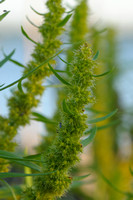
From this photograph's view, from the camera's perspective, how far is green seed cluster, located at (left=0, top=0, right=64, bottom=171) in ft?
1.42

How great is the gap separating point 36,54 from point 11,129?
0.45 ft

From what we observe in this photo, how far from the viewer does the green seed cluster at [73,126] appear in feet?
1.12

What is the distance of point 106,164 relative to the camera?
1518 millimetres

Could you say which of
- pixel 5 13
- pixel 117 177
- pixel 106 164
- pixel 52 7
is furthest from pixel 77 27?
pixel 106 164

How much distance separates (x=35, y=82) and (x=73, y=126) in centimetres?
16

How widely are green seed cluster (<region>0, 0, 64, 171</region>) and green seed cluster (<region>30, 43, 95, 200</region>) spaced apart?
0.30 feet

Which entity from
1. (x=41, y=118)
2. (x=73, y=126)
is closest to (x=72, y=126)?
(x=73, y=126)

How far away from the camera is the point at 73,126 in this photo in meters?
0.34

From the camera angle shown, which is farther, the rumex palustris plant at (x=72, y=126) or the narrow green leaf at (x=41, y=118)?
the narrow green leaf at (x=41, y=118)

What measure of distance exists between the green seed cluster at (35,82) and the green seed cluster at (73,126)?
0.09 meters

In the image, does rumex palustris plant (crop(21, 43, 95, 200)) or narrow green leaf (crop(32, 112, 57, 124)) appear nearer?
rumex palustris plant (crop(21, 43, 95, 200))

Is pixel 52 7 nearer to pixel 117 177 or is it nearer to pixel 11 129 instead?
pixel 11 129

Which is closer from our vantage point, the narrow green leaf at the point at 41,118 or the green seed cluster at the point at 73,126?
the green seed cluster at the point at 73,126

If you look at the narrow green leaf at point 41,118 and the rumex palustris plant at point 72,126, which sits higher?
the narrow green leaf at point 41,118
